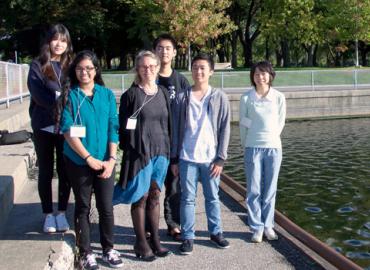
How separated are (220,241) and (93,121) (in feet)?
5.82

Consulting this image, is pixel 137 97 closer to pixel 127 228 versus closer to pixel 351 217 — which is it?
pixel 127 228

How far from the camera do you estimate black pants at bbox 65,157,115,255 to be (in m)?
4.49


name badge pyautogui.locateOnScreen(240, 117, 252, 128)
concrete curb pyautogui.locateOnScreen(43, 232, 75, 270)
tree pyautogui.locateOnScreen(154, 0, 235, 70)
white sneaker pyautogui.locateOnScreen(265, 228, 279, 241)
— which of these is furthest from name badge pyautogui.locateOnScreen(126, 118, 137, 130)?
tree pyautogui.locateOnScreen(154, 0, 235, 70)

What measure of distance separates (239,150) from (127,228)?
30.6ft

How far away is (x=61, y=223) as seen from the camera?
5.00 metres

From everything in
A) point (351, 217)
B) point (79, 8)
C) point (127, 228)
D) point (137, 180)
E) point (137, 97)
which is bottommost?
point (351, 217)

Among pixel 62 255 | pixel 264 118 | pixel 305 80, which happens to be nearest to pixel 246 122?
pixel 264 118

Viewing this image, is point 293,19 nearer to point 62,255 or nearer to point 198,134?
point 198,134

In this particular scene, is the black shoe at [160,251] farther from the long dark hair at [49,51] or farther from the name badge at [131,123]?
the long dark hair at [49,51]

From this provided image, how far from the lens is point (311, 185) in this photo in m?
10.1

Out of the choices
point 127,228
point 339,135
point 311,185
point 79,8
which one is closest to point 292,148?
point 339,135

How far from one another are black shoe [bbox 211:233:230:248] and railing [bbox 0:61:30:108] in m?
9.06

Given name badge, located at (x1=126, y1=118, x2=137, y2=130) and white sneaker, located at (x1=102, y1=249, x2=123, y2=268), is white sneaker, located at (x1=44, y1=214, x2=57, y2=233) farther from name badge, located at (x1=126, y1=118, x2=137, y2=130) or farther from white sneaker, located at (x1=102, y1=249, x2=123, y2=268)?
name badge, located at (x1=126, y1=118, x2=137, y2=130)

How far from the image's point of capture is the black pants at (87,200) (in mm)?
4488
